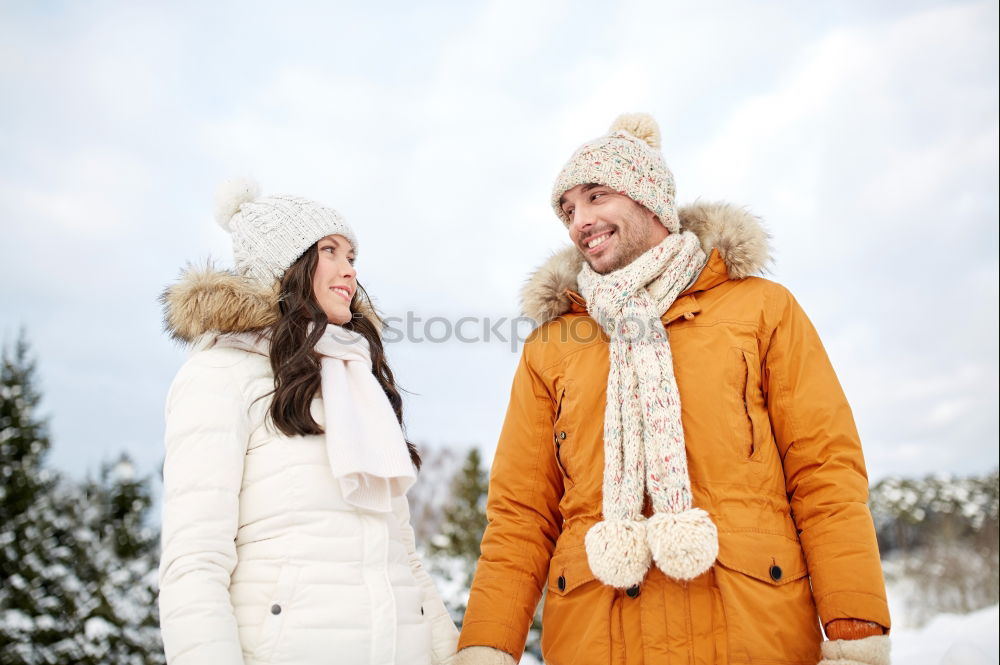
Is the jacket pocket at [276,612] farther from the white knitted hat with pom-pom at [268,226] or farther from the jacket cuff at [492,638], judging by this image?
the white knitted hat with pom-pom at [268,226]

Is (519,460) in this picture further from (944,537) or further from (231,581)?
(944,537)

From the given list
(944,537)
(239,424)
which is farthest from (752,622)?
(944,537)

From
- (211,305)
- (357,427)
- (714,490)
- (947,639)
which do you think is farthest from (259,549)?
(947,639)

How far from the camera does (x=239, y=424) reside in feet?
6.03

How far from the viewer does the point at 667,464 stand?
214cm

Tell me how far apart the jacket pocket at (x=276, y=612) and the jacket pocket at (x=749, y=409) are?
129 centimetres

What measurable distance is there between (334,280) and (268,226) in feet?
0.84

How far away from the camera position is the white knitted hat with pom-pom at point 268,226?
226 centimetres

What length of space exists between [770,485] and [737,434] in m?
0.17

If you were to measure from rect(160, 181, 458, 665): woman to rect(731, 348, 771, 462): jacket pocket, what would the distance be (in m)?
0.98

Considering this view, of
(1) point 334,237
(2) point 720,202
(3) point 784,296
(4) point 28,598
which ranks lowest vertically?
(4) point 28,598

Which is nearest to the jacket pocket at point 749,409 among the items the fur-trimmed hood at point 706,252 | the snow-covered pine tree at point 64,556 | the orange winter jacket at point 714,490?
the orange winter jacket at point 714,490

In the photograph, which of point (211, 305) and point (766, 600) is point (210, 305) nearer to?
point (211, 305)

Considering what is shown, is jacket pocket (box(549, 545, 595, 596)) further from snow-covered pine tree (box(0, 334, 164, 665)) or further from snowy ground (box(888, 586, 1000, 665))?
snow-covered pine tree (box(0, 334, 164, 665))
